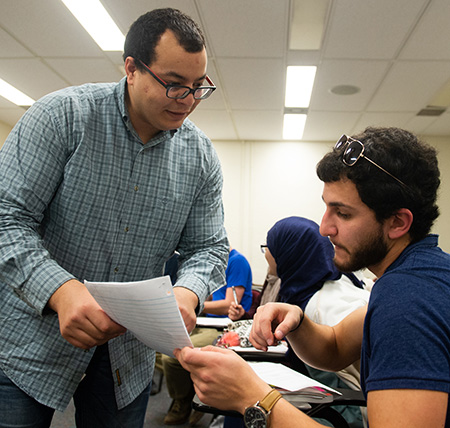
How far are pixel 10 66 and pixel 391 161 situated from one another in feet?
14.0

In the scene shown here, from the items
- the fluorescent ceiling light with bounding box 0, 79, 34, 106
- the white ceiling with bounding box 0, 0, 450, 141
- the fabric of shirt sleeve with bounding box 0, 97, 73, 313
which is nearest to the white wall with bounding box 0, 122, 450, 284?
the white ceiling with bounding box 0, 0, 450, 141

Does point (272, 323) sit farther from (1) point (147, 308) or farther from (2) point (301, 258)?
(2) point (301, 258)

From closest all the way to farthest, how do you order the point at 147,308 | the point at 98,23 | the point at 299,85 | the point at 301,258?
the point at 147,308 → the point at 301,258 → the point at 98,23 → the point at 299,85

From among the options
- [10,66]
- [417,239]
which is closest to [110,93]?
[417,239]

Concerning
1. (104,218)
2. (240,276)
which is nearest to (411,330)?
(104,218)

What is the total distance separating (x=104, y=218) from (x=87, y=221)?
0.14ft

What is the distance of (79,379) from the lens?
1.02 meters

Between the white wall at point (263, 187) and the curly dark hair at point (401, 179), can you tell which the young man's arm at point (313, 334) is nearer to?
the curly dark hair at point (401, 179)

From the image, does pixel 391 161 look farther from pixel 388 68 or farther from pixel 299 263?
pixel 388 68

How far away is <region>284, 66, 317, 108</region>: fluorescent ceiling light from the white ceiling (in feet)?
0.26

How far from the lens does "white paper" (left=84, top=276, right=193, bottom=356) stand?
65 centimetres

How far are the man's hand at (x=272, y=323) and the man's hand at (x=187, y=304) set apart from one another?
21 cm

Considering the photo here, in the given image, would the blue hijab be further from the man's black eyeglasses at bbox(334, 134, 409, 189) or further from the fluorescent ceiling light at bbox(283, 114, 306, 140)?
the fluorescent ceiling light at bbox(283, 114, 306, 140)

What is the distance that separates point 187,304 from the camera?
940mm
